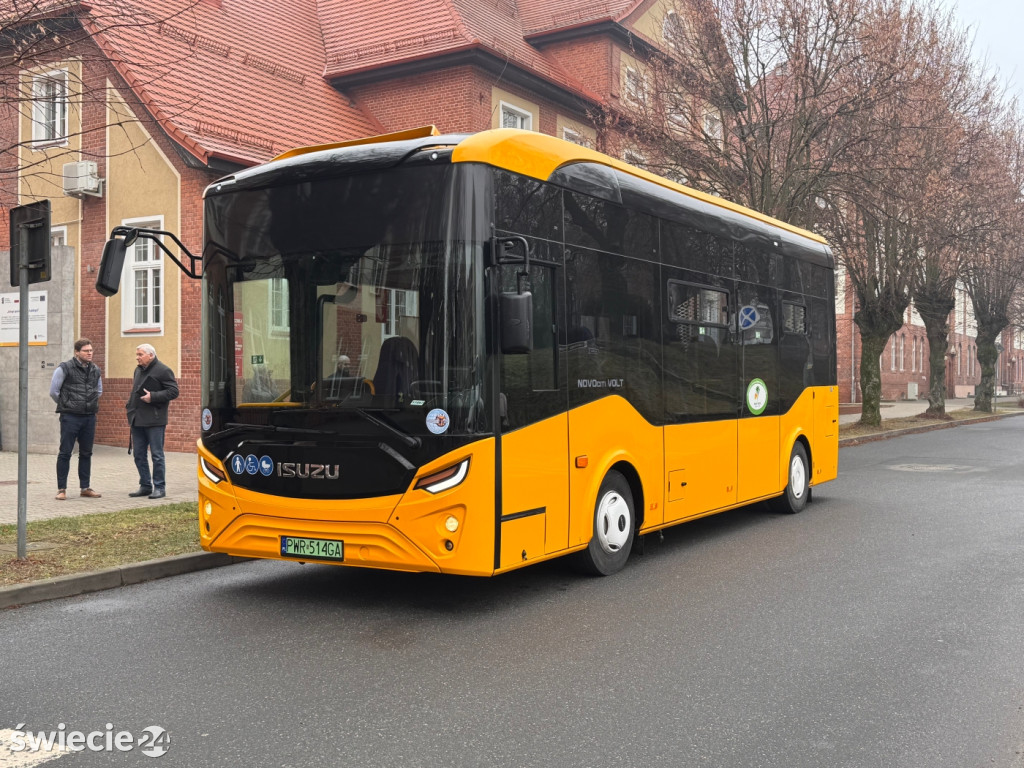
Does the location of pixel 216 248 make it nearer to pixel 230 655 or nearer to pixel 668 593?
pixel 230 655

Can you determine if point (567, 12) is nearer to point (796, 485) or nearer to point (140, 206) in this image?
point (140, 206)

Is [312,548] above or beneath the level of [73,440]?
beneath

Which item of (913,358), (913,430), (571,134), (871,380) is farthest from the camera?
(913,358)

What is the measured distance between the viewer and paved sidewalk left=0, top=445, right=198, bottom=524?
10.8 meters

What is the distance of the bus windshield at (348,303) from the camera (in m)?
6.24

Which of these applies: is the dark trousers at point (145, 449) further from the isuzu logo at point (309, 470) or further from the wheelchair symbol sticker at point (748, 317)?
the wheelchair symbol sticker at point (748, 317)

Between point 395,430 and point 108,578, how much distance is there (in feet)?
8.96

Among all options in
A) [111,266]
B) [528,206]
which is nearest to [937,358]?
[528,206]

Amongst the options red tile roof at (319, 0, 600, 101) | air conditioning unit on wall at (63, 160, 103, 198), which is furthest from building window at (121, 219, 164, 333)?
red tile roof at (319, 0, 600, 101)

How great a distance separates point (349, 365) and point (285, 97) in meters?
A: 17.2

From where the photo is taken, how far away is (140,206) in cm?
1881

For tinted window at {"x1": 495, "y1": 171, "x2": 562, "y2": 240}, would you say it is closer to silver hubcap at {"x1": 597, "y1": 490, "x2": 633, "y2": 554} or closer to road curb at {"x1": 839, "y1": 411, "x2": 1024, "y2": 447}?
silver hubcap at {"x1": 597, "y1": 490, "x2": 633, "y2": 554}

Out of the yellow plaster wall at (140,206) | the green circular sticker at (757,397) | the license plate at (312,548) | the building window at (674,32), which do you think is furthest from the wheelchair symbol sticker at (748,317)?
the yellow plaster wall at (140,206)

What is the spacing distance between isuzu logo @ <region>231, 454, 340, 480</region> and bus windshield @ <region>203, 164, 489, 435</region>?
0.28 metres
